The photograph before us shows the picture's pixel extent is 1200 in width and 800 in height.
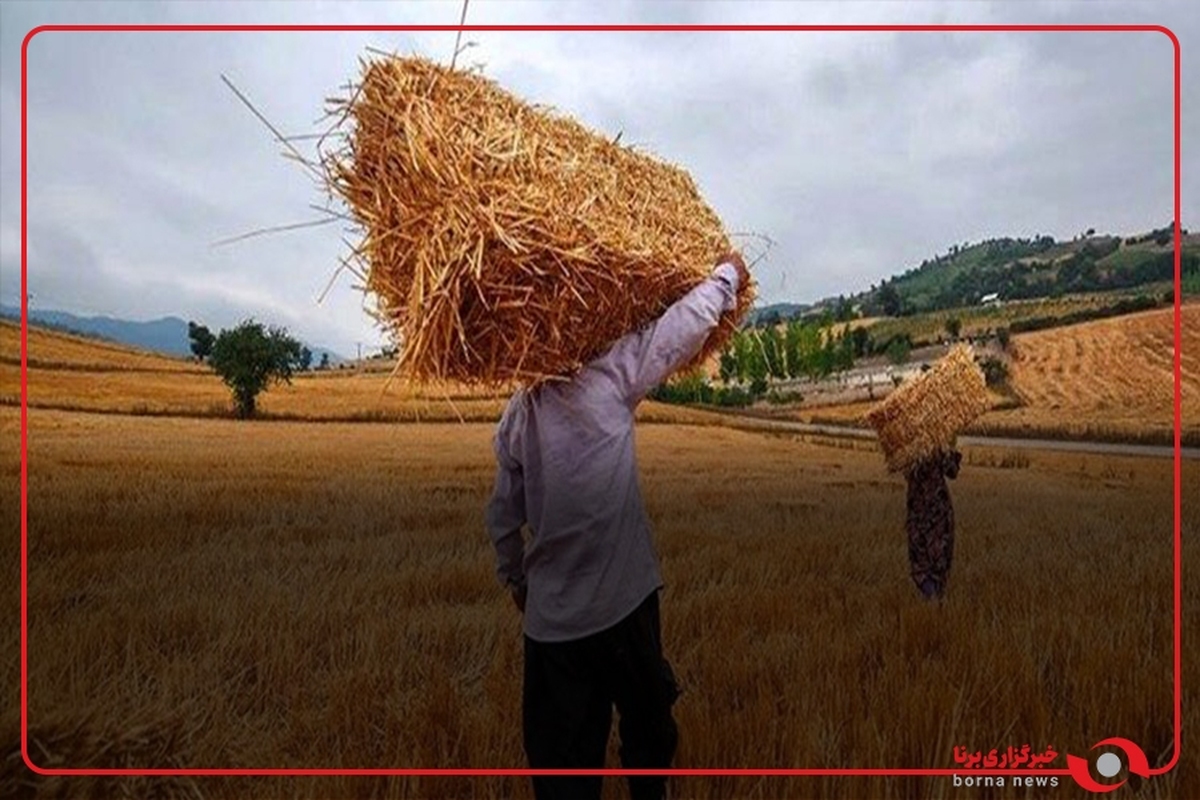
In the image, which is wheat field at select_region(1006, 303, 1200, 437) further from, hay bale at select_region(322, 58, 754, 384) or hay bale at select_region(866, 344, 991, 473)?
hay bale at select_region(322, 58, 754, 384)

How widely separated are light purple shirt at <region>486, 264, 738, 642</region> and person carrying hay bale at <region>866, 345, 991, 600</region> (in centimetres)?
224

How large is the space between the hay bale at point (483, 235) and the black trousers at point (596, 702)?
24.8 inches

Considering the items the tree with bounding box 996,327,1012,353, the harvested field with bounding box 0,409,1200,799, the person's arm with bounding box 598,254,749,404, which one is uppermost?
the tree with bounding box 996,327,1012,353

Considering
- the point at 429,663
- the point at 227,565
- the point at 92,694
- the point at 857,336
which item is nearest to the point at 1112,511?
the point at 857,336

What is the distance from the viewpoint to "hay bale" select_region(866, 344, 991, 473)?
12.7ft

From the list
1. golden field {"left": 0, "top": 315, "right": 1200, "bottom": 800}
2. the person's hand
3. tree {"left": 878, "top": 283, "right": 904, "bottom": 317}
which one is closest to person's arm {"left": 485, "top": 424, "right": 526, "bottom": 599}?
golden field {"left": 0, "top": 315, "right": 1200, "bottom": 800}

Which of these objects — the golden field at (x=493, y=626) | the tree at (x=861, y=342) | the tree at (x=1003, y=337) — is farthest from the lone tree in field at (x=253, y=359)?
the tree at (x=1003, y=337)

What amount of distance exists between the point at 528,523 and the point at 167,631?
163 cm

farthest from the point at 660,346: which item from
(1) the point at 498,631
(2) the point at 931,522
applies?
(2) the point at 931,522

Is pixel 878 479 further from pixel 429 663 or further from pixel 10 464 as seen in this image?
pixel 10 464

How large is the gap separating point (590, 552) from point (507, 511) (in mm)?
241

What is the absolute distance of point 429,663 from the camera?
108 inches

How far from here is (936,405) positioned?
3.89 m

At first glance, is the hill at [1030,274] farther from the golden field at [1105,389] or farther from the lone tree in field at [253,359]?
the lone tree in field at [253,359]
